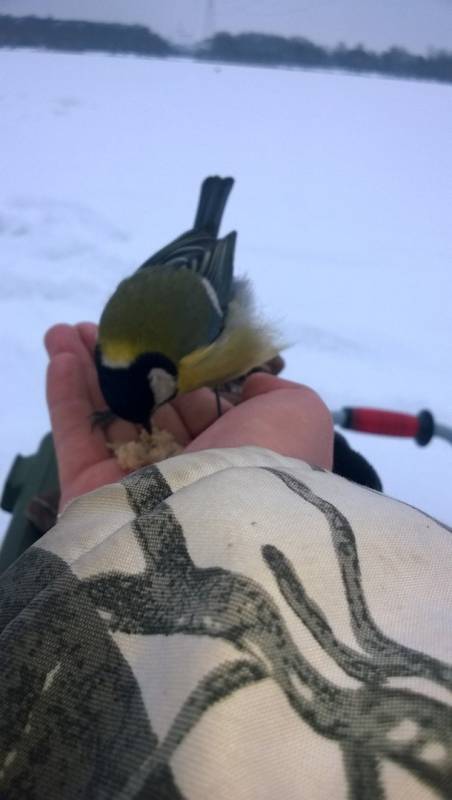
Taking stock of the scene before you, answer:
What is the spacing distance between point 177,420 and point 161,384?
3.0 inches

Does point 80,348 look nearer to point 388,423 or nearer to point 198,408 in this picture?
point 198,408

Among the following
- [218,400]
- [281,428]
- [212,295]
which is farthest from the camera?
[212,295]

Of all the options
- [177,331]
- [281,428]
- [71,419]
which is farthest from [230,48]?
[281,428]

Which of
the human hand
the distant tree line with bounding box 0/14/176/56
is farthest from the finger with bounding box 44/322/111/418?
the distant tree line with bounding box 0/14/176/56

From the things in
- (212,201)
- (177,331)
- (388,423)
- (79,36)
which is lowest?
(388,423)

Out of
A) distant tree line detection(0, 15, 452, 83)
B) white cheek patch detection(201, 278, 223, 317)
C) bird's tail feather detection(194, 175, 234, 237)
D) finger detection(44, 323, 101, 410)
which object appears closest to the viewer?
finger detection(44, 323, 101, 410)

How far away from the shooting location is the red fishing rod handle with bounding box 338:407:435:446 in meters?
1.15

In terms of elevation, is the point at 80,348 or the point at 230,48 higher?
the point at 230,48

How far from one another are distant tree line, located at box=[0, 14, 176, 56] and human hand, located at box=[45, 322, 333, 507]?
1.08m

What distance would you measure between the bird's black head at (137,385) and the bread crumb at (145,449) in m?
0.03

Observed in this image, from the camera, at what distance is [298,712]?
1.00 ft

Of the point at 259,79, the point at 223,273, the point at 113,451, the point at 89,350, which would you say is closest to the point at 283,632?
the point at 113,451

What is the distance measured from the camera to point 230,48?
1957 millimetres

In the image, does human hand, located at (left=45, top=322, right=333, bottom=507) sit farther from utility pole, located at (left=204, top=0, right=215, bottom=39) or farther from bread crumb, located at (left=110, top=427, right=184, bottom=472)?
utility pole, located at (left=204, top=0, right=215, bottom=39)
